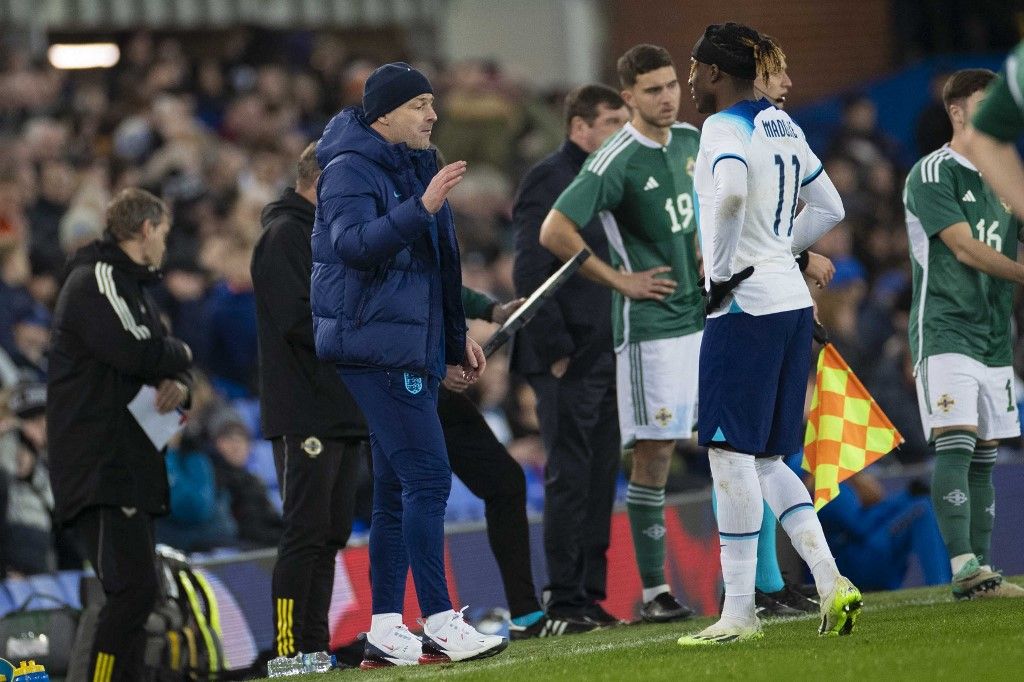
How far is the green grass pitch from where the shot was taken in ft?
18.7

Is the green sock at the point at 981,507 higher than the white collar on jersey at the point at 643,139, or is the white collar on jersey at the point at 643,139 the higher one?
the white collar on jersey at the point at 643,139

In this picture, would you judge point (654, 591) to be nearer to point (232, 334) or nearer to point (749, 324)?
point (749, 324)

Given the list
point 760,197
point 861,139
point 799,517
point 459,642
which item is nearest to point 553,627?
point 459,642

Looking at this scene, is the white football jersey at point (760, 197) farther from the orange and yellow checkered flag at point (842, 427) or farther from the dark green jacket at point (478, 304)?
the dark green jacket at point (478, 304)

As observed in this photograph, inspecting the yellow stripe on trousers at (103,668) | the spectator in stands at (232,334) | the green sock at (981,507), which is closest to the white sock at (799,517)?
the green sock at (981,507)

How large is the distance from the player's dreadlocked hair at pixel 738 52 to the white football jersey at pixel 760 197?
12cm

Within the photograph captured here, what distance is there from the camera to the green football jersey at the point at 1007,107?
18.7 feet

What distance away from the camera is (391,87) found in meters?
6.91

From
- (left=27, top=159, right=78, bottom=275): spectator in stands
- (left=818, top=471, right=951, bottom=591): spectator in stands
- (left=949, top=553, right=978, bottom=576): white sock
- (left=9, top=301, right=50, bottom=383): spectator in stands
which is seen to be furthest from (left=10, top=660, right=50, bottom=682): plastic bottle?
(left=27, top=159, right=78, bottom=275): spectator in stands

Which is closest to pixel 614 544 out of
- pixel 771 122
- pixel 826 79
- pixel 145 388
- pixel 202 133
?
pixel 145 388

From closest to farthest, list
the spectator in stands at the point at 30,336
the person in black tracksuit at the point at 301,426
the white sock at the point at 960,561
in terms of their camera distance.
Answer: the person in black tracksuit at the point at 301,426 < the white sock at the point at 960,561 < the spectator in stands at the point at 30,336

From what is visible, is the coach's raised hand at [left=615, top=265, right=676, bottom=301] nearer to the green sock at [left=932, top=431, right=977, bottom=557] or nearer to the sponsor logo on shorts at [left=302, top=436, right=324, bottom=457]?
the green sock at [left=932, top=431, right=977, bottom=557]

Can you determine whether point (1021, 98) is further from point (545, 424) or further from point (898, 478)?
point (898, 478)

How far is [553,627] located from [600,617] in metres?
0.33
